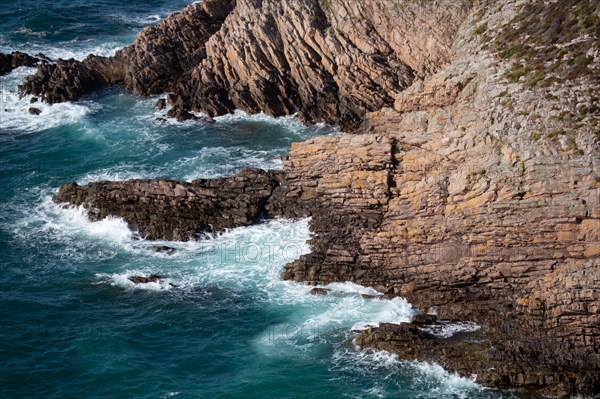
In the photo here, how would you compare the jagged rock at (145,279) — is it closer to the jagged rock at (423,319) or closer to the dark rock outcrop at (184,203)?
the dark rock outcrop at (184,203)

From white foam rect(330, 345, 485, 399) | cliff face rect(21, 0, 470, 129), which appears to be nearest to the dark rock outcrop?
cliff face rect(21, 0, 470, 129)

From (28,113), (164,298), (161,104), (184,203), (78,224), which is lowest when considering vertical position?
(164,298)

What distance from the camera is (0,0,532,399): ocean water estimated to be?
44.0 metres

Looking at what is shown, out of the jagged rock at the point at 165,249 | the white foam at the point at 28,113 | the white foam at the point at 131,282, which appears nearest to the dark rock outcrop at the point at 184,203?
the jagged rock at the point at 165,249

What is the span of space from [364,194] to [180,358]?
15723 millimetres

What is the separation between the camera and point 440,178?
4969 cm

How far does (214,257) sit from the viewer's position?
2156 inches

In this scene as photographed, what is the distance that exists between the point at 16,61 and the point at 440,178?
50.6 meters

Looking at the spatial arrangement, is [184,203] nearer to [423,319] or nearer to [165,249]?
[165,249]

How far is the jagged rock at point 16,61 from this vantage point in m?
81.8

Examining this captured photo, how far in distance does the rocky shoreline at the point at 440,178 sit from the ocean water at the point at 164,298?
1.61m

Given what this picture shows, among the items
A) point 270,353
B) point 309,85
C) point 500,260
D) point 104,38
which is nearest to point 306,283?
point 270,353

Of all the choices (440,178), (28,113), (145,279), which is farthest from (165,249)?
(28,113)

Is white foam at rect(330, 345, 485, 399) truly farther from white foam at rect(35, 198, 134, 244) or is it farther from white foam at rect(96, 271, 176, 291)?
white foam at rect(35, 198, 134, 244)
